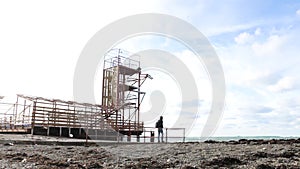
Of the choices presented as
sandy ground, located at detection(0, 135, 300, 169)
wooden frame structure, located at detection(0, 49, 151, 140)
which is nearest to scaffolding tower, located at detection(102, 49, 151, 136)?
wooden frame structure, located at detection(0, 49, 151, 140)

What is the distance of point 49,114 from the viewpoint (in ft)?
78.5

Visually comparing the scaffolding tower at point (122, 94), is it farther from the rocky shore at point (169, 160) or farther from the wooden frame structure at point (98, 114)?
the rocky shore at point (169, 160)

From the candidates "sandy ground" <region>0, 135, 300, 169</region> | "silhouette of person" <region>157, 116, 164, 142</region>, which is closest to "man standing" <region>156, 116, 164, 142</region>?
"silhouette of person" <region>157, 116, 164, 142</region>

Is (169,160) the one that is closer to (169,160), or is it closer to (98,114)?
(169,160)

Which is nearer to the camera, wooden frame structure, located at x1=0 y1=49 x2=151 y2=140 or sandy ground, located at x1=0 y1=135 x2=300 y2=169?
sandy ground, located at x1=0 y1=135 x2=300 y2=169

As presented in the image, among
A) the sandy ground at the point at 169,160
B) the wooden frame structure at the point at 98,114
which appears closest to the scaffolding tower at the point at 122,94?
the wooden frame structure at the point at 98,114

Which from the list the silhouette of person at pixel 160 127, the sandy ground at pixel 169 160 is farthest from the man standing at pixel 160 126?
Answer: the sandy ground at pixel 169 160

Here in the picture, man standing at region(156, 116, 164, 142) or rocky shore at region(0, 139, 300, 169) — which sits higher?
man standing at region(156, 116, 164, 142)

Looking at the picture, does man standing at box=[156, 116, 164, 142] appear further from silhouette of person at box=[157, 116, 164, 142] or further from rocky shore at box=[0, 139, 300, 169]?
rocky shore at box=[0, 139, 300, 169]

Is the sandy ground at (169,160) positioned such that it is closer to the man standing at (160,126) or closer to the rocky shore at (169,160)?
the rocky shore at (169,160)

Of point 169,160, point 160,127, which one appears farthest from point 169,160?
point 160,127

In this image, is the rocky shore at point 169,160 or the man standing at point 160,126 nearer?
the rocky shore at point 169,160

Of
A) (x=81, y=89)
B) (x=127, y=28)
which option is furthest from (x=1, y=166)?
(x=127, y=28)

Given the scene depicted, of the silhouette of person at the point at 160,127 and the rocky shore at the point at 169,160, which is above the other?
the silhouette of person at the point at 160,127
